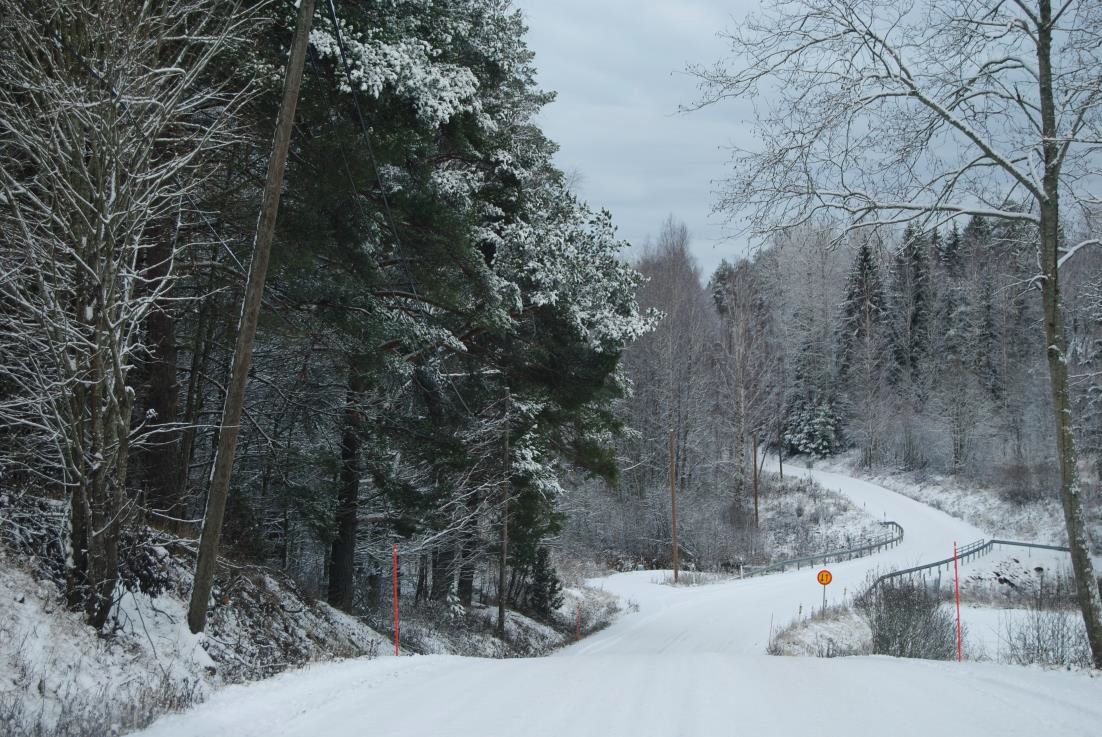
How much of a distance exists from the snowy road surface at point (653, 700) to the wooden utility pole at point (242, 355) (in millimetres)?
1492

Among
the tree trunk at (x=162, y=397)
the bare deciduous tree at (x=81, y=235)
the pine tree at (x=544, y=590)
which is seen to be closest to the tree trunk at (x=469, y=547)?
the pine tree at (x=544, y=590)

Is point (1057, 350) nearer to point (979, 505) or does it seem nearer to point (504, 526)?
point (504, 526)

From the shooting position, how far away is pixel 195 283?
1180cm

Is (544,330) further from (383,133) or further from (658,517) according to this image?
(658,517)

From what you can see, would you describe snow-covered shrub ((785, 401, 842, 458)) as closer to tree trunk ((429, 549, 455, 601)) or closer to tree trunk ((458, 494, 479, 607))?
tree trunk ((429, 549, 455, 601))

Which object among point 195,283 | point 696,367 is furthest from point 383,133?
point 696,367

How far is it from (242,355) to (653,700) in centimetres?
543

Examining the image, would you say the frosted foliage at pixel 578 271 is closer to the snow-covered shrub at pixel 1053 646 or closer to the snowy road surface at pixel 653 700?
the snowy road surface at pixel 653 700

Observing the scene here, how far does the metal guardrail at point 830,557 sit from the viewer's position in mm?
36000

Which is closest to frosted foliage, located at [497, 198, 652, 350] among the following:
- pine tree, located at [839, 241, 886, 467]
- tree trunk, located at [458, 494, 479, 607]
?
tree trunk, located at [458, 494, 479, 607]

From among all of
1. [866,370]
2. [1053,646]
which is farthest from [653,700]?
[866,370]

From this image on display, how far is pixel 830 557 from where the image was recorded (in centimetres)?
3778

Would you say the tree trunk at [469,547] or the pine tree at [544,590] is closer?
the tree trunk at [469,547]

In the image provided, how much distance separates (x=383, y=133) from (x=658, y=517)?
3553 centimetres
